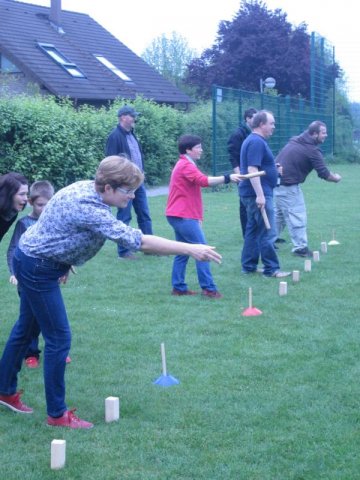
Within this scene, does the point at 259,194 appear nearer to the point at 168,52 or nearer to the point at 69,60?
the point at 69,60

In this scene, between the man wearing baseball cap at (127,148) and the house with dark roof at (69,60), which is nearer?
the man wearing baseball cap at (127,148)

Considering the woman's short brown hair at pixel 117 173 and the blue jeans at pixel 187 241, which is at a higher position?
the woman's short brown hair at pixel 117 173

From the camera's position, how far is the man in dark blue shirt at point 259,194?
32.2ft

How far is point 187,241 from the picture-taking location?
29.3ft

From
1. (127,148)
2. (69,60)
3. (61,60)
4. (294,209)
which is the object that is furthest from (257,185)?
(69,60)

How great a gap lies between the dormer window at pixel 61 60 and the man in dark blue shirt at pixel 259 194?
78.9 feet

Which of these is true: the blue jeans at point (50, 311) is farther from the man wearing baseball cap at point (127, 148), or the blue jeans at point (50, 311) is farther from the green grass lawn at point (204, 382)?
the man wearing baseball cap at point (127, 148)

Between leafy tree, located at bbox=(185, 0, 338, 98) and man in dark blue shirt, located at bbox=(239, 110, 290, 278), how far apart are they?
139 feet

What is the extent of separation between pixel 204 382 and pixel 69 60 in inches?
1171

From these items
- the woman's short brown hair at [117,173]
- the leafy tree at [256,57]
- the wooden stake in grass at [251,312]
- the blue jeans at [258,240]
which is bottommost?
the wooden stake in grass at [251,312]

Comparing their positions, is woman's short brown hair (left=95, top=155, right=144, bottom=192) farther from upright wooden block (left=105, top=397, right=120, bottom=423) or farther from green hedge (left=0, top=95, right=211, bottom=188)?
green hedge (left=0, top=95, right=211, bottom=188)

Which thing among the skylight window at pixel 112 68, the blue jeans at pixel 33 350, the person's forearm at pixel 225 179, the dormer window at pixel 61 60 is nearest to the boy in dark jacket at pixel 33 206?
the blue jeans at pixel 33 350

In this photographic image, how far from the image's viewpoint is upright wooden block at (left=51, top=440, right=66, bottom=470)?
4.61 meters

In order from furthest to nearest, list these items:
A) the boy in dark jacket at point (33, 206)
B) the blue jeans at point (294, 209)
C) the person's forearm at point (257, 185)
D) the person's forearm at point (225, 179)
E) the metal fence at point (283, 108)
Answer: the metal fence at point (283, 108) < the blue jeans at point (294, 209) < the person's forearm at point (257, 185) < the person's forearm at point (225, 179) < the boy in dark jacket at point (33, 206)
